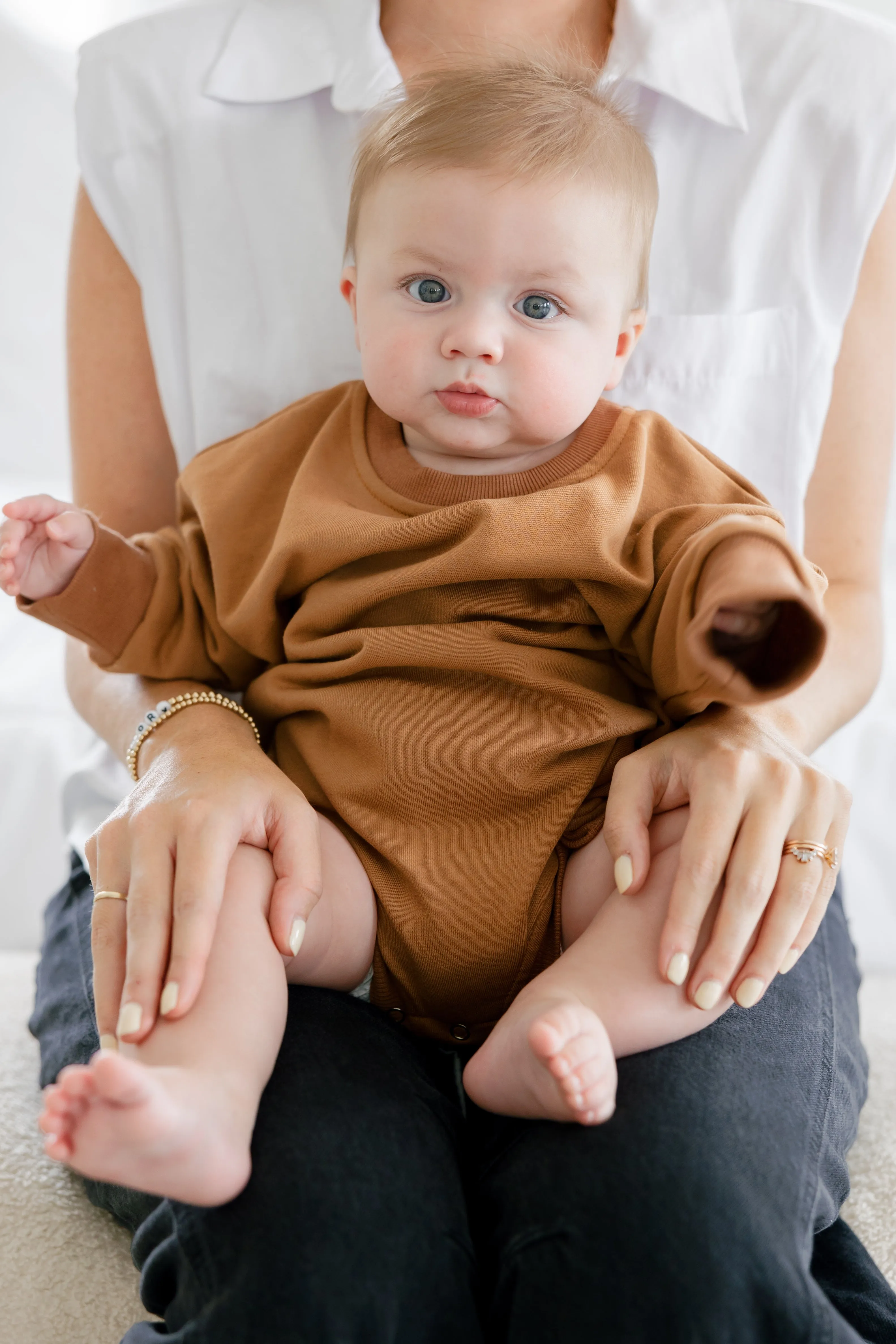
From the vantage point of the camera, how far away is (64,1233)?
941mm

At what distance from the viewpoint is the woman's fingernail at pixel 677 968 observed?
84 cm

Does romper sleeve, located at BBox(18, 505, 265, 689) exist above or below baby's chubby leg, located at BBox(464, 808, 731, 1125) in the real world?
above

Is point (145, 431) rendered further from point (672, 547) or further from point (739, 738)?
point (739, 738)

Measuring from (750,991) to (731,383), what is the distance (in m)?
0.69

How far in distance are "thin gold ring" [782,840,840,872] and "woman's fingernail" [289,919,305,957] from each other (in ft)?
1.19

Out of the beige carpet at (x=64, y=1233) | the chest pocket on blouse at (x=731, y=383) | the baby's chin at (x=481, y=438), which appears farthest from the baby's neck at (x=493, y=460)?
the beige carpet at (x=64, y=1233)

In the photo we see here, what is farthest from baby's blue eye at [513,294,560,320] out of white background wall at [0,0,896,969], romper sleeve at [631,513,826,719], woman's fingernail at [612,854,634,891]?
white background wall at [0,0,896,969]

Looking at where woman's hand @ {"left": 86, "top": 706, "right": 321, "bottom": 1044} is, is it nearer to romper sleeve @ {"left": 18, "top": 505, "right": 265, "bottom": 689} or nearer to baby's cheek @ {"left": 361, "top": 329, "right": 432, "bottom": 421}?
romper sleeve @ {"left": 18, "top": 505, "right": 265, "bottom": 689}

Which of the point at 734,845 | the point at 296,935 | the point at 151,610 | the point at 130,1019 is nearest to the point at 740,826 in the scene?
the point at 734,845

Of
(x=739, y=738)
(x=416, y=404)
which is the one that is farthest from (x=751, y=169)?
(x=739, y=738)

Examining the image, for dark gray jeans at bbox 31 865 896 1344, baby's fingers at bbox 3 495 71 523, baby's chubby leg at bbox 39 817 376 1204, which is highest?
baby's fingers at bbox 3 495 71 523

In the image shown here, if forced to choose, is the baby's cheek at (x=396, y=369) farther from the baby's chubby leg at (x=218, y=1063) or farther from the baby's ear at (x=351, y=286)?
the baby's chubby leg at (x=218, y=1063)

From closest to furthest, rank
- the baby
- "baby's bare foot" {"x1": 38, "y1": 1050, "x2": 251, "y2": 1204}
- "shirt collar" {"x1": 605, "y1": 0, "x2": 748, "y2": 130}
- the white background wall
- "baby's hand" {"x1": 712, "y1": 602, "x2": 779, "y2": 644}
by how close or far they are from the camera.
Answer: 1. "baby's bare foot" {"x1": 38, "y1": 1050, "x2": 251, "y2": 1204}
2. "baby's hand" {"x1": 712, "y1": 602, "x2": 779, "y2": 644}
3. the baby
4. "shirt collar" {"x1": 605, "y1": 0, "x2": 748, "y2": 130}
5. the white background wall

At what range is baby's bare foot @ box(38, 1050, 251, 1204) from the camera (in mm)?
688
